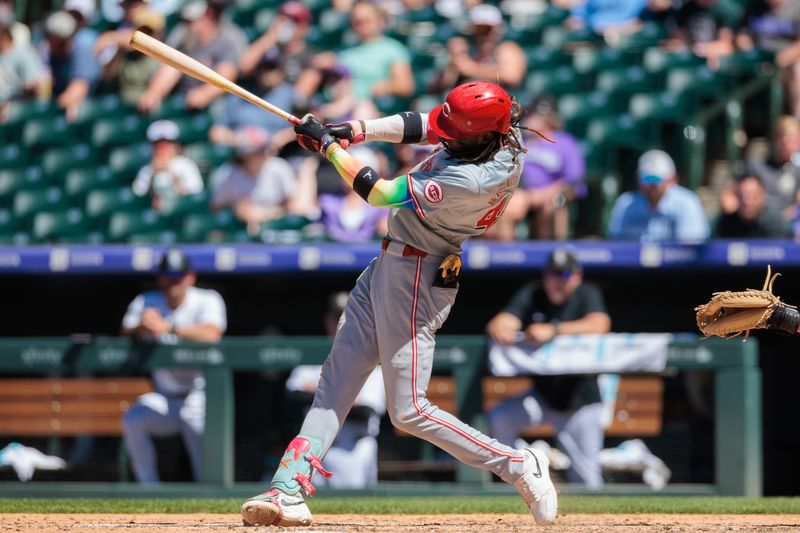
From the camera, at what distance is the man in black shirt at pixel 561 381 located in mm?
6586

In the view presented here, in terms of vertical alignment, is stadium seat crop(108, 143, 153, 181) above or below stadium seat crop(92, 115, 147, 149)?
below

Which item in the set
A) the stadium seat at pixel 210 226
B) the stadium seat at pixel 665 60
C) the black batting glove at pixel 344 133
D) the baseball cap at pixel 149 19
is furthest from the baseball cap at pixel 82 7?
the black batting glove at pixel 344 133

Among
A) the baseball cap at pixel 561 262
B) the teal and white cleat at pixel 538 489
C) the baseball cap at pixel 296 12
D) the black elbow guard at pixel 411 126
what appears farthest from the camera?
the baseball cap at pixel 296 12

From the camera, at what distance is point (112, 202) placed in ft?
29.7

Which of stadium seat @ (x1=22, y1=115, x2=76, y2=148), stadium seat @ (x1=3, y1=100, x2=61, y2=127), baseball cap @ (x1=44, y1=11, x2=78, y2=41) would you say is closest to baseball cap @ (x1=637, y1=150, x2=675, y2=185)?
stadium seat @ (x1=22, y1=115, x2=76, y2=148)

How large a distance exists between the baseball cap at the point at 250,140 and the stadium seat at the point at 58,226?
4.18 ft

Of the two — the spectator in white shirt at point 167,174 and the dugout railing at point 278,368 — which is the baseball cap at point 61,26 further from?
the dugout railing at point 278,368

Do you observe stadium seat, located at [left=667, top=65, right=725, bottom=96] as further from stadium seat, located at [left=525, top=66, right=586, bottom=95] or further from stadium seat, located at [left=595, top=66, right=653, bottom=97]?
stadium seat, located at [left=525, top=66, right=586, bottom=95]

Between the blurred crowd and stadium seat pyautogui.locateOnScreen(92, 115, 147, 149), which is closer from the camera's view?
the blurred crowd

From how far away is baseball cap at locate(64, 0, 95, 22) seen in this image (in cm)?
1053

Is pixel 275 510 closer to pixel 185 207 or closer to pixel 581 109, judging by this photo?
pixel 185 207

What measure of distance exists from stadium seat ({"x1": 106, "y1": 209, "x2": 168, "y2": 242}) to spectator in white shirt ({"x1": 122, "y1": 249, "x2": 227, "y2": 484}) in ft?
4.10

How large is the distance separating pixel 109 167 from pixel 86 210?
1.44 ft

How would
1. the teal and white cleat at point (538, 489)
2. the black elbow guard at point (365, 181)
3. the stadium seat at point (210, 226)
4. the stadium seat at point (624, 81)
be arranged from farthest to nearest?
the stadium seat at point (624, 81), the stadium seat at point (210, 226), the teal and white cleat at point (538, 489), the black elbow guard at point (365, 181)
